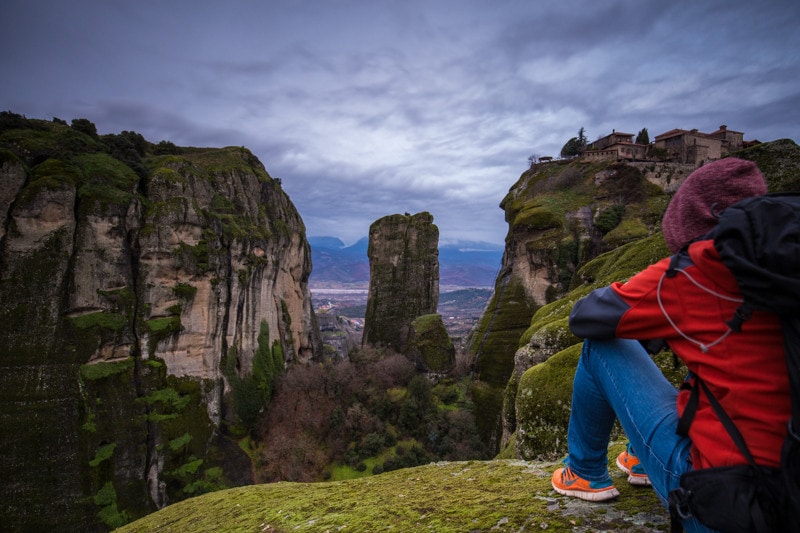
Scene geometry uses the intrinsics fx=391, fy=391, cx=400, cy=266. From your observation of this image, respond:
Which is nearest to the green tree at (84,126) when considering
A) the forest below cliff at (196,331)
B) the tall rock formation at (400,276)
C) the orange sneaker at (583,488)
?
the forest below cliff at (196,331)

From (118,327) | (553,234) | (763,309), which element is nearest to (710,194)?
(763,309)

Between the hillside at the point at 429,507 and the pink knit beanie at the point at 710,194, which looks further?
the hillside at the point at 429,507

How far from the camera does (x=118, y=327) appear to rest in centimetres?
2523

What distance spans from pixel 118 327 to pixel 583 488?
29.6m

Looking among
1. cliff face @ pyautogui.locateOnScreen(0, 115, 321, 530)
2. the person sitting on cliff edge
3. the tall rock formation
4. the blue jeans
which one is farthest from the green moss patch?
the tall rock formation

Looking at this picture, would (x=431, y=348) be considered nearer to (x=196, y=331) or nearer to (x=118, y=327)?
(x=196, y=331)

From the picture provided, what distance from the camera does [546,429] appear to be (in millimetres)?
→ 5926

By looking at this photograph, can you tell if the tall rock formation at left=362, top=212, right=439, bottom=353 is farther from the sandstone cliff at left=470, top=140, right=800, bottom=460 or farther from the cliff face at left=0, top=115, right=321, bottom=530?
the cliff face at left=0, top=115, right=321, bottom=530

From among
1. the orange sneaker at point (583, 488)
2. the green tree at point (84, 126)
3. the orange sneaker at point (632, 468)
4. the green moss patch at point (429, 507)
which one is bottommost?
the green moss patch at point (429, 507)

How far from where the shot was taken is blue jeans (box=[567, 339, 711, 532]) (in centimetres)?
223

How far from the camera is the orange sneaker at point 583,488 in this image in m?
3.15

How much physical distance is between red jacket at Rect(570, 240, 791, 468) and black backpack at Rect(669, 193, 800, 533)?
69 mm

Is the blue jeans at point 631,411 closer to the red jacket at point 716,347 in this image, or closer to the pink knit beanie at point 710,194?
the red jacket at point 716,347

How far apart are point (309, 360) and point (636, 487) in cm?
4505
